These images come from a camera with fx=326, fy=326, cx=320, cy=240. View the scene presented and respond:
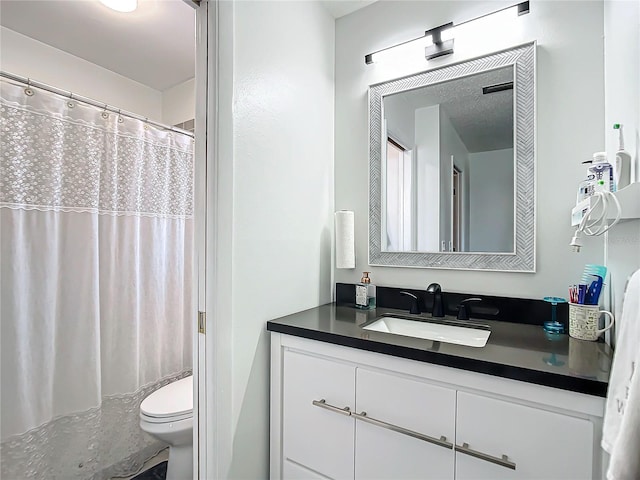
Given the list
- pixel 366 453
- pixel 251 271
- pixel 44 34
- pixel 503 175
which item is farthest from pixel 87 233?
pixel 503 175

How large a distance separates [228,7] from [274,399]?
1453mm

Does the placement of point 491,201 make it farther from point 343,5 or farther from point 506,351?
point 343,5

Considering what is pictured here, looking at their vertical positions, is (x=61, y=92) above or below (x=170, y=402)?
above

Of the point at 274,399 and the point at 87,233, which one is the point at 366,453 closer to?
the point at 274,399

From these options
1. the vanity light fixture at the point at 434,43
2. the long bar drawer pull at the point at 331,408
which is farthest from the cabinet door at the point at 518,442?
the vanity light fixture at the point at 434,43

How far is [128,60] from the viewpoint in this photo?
7.29ft

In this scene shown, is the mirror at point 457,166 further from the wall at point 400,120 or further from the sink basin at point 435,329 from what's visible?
the sink basin at point 435,329

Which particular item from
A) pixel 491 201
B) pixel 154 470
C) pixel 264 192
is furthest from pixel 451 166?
pixel 154 470

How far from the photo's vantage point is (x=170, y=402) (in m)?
1.64

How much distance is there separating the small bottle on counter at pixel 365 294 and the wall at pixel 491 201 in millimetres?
493

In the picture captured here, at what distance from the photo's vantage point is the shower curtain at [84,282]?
1.48 m

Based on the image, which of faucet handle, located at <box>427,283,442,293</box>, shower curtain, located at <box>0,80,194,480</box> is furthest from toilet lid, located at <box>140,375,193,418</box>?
faucet handle, located at <box>427,283,442,293</box>

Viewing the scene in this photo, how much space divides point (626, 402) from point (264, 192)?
1.15 m

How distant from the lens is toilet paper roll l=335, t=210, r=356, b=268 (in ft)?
5.38
